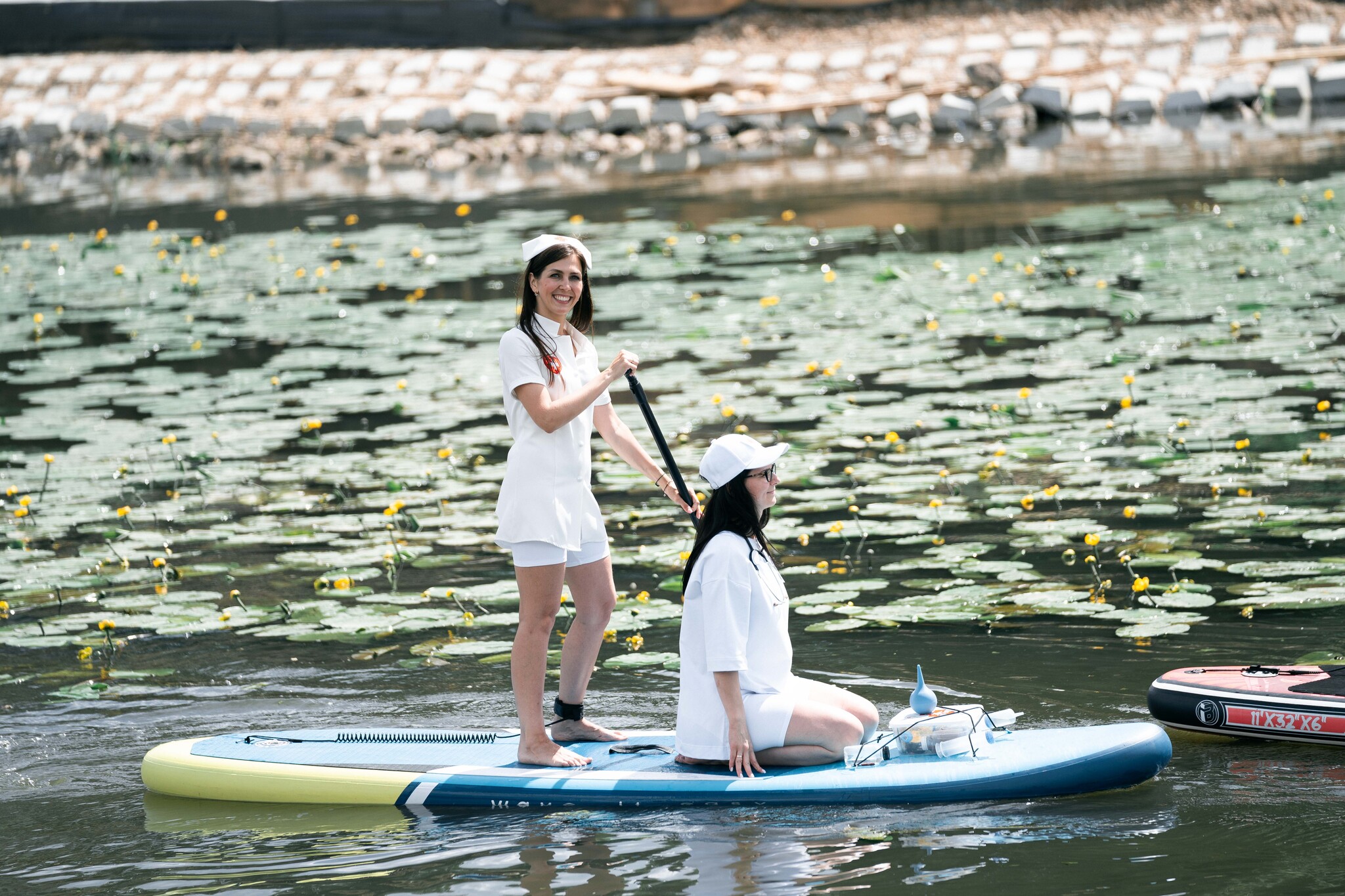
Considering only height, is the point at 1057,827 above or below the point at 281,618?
below

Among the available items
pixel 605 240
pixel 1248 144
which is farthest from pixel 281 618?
pixel 1248 144

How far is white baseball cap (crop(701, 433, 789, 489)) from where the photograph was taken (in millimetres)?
4027

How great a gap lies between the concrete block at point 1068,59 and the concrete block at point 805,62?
2644 mm

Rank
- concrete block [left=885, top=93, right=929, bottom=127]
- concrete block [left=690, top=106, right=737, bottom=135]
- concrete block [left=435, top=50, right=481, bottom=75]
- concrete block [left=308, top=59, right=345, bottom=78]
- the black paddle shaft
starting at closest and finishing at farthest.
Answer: the black paddle shaft → concrete block [left=885, top=93, right=929, bottom=127] → concrete block [left=690, top=106, right=737, bottom=135] → concrete block [left=435, top=50, right=481, bottom=75] → concrete block [left=308, top=59, right=345, bottom=78]

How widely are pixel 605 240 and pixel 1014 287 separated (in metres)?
3.75

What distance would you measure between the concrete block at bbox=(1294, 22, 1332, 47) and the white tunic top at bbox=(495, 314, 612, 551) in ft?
51.7

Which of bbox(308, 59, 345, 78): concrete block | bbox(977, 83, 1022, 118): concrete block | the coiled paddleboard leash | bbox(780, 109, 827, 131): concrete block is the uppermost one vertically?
bbox(308, 59, 345, 78): concrete block

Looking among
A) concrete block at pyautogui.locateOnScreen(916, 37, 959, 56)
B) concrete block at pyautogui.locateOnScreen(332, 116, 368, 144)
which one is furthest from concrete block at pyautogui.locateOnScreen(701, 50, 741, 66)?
concrete block at pyautogui.locateOnScreen(332, 116, 368, 144)

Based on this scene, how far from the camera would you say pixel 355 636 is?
563cm

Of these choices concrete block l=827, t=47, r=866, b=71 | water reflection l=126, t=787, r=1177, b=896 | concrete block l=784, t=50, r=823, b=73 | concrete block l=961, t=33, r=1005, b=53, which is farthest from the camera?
concrete block l=784, t=50, r=823, b=73

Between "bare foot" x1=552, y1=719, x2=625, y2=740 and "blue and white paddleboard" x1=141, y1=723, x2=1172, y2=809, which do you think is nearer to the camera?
"blue and white paddleboard" x1=141, y1=723, x2=1172, y2=809

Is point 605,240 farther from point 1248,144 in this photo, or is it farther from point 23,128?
point 23,128

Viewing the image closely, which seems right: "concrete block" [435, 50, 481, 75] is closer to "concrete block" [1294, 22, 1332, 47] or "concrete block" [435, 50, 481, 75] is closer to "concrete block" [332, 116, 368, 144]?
"concrete block" [332, 116, 368, 144]

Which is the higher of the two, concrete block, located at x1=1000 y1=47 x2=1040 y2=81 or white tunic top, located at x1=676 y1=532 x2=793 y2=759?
concrete block, located at x1=1000 y1=47 x2=1040 y2=81
